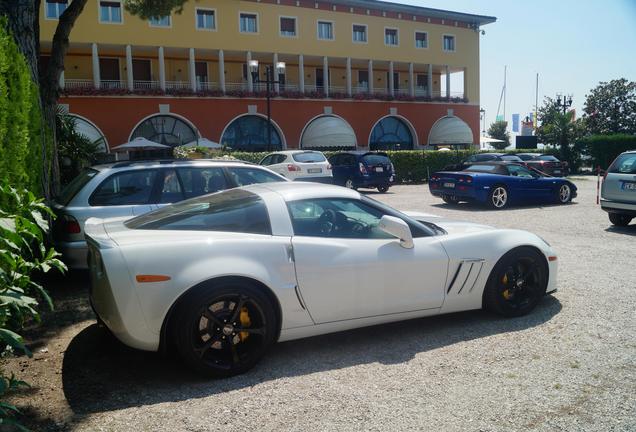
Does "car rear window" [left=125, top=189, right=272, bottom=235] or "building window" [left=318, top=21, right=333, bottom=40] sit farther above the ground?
"building window" [left=318, top=21, right=333, bottom=40]

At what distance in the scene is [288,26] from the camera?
38.3 metres

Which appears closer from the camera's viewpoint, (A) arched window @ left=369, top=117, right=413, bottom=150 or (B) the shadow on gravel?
(B) the shadow on gravel

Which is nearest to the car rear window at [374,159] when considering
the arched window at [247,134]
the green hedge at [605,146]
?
the arched window at [247,134]

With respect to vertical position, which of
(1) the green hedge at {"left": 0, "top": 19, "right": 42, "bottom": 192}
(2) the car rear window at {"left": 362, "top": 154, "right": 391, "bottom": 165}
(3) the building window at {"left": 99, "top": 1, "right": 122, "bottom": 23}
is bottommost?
(2) the car rear window at {"left": 362, "top": 154, "right": 391, "bottom": 165}

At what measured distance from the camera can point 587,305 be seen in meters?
5.58

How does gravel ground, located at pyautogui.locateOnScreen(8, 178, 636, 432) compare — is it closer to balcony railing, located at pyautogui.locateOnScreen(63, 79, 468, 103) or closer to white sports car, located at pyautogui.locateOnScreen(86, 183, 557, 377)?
white sports car, located at pyautogui.locateOnScreen(86, 183, 557, 377)

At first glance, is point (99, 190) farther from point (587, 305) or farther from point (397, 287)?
point (587, 305)

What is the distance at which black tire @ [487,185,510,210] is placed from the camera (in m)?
14.7

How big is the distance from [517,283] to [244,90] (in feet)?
108

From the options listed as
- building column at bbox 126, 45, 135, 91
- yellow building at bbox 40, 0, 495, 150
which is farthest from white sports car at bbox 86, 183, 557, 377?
building column at bbox 126, 45, 135, 91

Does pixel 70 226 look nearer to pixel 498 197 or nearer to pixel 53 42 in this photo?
pixel 53 42

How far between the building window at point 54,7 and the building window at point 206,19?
26.1ft

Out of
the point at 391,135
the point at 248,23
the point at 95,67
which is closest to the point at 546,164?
the point at 391,135

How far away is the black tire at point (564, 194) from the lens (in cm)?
1625
